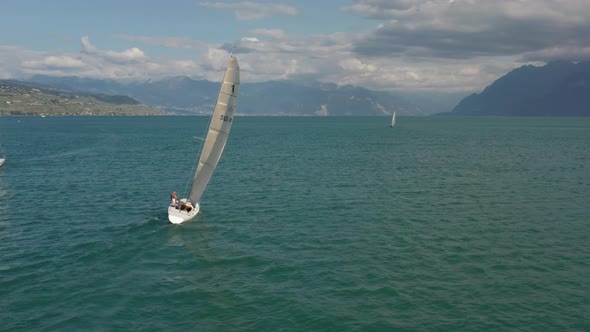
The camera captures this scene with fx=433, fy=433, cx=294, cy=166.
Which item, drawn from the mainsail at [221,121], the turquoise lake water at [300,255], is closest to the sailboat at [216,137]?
the mainsail at [221,121]

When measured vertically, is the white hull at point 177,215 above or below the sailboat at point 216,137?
below

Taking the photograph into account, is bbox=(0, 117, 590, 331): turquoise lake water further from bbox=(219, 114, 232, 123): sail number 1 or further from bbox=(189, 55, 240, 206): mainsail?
bbox=(219, 114, 232, 123): sail number 1

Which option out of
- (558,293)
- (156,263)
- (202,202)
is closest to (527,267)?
(558,293)

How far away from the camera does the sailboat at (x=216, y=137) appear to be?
1887 inches

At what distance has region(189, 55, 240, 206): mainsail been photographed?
156 feet

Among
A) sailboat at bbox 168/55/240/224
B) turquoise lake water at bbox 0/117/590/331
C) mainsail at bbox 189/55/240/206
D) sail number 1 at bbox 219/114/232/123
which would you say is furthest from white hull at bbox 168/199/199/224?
sail number 1 at bbox 219/114/232/123

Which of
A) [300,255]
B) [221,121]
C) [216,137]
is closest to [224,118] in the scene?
[221,121]

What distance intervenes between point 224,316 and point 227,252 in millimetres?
13447

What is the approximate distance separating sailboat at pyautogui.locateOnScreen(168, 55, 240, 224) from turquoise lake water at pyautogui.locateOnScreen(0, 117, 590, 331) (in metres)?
2.50

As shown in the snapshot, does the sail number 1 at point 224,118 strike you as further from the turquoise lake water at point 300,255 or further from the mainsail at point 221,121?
the turquoise lake water at point 300,255

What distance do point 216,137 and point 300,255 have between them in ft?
57.6

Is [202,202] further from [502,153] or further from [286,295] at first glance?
[502,153]

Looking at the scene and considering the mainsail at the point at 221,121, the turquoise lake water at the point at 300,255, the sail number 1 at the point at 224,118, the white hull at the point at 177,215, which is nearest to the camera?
the turquoise lake water at the point at 300,255

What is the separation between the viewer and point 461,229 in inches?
2044
